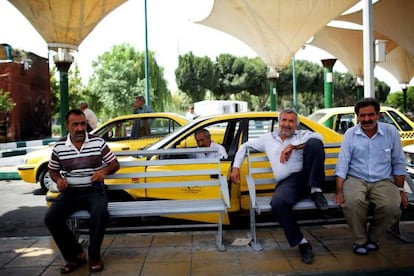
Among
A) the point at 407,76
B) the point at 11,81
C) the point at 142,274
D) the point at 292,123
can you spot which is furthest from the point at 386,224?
the point at 407,76

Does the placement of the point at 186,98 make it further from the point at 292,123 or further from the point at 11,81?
the point at 292,123

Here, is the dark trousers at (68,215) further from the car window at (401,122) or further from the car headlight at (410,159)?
the car window at (401,122)

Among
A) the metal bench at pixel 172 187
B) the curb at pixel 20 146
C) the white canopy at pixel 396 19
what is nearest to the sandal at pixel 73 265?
the metal bench at pixel 172 187

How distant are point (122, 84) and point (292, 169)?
127ft

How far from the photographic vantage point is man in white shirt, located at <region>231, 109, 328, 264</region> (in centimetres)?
400

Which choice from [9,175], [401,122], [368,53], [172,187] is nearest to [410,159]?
[401,122]

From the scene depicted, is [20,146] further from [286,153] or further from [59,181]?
[286,153]

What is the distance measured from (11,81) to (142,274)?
23.0 metres

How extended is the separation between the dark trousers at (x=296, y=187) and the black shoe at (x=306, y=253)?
0.23 feet

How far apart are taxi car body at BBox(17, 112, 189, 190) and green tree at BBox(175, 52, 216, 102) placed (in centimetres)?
4487

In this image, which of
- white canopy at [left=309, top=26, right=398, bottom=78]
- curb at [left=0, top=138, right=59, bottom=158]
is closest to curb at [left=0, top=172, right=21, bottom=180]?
curb at [left=0, top=138, right=59, bottom=158]

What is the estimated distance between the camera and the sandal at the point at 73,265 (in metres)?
3.80

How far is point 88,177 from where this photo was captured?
4.06 m

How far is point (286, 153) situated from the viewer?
14.2 ft
